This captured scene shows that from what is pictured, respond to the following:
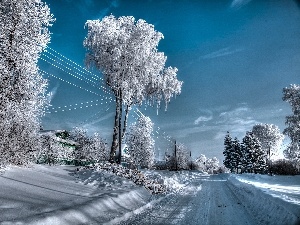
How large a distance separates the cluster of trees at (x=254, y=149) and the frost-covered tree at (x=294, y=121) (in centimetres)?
2743

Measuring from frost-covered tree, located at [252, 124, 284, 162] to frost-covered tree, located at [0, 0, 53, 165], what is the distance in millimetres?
62685

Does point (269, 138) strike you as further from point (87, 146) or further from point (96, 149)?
point (87, 146)

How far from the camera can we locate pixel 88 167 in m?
16.8

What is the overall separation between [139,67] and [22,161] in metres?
12.2

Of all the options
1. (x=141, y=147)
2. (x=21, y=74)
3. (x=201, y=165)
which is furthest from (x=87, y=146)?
(x=201, y=165)

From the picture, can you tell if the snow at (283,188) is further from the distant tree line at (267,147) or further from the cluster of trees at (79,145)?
the cluster of trees at (79,145)

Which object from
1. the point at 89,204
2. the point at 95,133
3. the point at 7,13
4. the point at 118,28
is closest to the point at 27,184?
the point at 89,204

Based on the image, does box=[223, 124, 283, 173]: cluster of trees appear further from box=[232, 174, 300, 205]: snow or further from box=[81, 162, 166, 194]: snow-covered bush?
box=[81, 162, 166, 194]: snow-covered bush

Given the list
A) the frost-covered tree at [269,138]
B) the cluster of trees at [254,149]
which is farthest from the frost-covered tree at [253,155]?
the frost-covered tree at [269,138]

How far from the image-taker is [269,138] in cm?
6925

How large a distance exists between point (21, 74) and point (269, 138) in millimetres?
65819

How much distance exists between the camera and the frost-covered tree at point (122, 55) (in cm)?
2098

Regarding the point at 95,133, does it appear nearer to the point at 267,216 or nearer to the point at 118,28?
the point at 118,28

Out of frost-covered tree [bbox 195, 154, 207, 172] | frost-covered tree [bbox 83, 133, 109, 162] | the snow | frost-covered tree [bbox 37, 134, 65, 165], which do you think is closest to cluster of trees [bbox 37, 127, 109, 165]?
frost-covered tree [bbox 83, 133, 109, 162]
